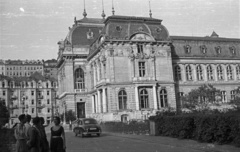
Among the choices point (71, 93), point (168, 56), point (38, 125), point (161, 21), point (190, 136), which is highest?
point (161, 21)

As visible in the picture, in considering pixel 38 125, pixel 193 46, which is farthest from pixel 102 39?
pixel 38 125

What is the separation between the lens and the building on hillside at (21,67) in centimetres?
13200

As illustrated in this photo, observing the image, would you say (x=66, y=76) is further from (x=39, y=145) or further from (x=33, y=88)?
(x=39, y=145)

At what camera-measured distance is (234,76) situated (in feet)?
201

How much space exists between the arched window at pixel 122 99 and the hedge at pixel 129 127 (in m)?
11.4

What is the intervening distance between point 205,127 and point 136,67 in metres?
30.9

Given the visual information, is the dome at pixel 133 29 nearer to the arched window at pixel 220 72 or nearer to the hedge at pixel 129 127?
the arched window at pixel 220 72

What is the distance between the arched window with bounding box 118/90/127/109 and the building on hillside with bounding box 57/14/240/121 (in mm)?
139

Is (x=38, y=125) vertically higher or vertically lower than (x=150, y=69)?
lower

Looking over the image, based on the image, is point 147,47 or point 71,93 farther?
point 71,93

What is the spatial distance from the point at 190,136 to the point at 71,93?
42415mm

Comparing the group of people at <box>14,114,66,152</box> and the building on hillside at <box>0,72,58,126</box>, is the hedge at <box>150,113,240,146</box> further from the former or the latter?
the building on hillside at <box>0,72,58,126</box>

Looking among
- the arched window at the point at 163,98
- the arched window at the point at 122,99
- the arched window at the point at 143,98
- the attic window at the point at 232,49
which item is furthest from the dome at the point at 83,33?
the attic window at the point at 232,49

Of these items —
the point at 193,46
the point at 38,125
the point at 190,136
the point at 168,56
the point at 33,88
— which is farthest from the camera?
the point at 33,88
